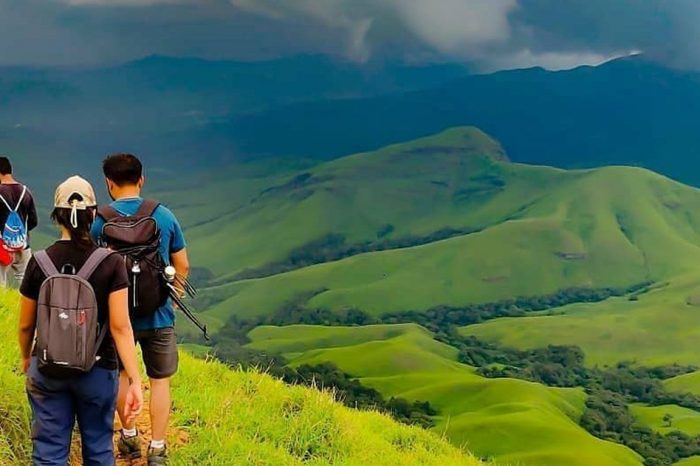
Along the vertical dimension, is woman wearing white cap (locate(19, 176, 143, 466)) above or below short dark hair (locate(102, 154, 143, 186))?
below

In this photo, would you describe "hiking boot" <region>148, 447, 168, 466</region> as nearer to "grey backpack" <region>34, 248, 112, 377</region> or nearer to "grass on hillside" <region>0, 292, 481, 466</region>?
"grass on hillside" <region>0, 292, 481, 466</region>

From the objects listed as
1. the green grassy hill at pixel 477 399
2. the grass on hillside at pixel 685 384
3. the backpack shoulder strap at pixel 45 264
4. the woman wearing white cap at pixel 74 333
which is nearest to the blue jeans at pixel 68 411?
the woman wearing white cap at pixel 74 333

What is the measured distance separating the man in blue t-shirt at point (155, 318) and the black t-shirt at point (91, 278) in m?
0.96

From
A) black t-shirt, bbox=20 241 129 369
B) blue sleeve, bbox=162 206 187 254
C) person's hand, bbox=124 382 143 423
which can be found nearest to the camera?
black t-shirt, bbox=20 241 129 369

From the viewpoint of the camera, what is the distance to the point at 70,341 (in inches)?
209

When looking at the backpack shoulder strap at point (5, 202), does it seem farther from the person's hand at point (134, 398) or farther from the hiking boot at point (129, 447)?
the person's hand at point (134, 398)

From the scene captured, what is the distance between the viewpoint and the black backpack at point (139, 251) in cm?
630

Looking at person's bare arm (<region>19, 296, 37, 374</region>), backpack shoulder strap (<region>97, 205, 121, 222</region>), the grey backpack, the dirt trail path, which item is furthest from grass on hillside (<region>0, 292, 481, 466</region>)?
backpack shoulder strap (<region>97, 205, 121, 222</region>)

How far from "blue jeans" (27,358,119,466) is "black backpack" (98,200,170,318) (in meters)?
0.85

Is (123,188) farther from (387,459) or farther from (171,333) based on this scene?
(387,459)

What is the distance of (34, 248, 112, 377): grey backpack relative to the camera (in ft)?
17.3

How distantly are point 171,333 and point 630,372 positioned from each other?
197 meters

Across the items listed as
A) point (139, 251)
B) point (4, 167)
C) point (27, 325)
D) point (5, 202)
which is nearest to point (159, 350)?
point (139, 251)

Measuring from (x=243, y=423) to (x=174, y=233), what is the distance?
2.81 meters
